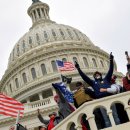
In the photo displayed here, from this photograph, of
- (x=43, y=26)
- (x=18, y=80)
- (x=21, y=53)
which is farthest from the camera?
(x=43, y=26)

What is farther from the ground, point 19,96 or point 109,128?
point 19,96

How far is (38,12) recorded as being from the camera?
89.9 metres

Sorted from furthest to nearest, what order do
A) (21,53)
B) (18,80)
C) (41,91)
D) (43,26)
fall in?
1. (43,26)
2. (21,53)
3. (18,80)
4. (41,91)

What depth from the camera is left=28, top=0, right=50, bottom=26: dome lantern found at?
88756 millimetres

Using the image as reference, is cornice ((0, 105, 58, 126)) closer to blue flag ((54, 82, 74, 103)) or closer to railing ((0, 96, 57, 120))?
railing ((0, 96, 57, 120))

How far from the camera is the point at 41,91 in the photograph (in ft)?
218

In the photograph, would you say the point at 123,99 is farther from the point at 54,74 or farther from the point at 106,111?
the point at 54,74

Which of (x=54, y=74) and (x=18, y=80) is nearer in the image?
(x=54, y=74)

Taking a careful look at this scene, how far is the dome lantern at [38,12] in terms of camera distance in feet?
291

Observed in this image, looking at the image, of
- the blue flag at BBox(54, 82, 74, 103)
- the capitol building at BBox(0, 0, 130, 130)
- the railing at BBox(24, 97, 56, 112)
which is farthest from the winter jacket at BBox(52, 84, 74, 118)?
the capitol building at BBox(0, 0, 130, 130)

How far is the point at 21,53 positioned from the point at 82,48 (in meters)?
10.4

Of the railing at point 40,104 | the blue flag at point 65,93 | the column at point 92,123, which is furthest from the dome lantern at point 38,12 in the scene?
the column at point 92,123

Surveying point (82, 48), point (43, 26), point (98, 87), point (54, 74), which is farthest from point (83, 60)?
point (98, 87)

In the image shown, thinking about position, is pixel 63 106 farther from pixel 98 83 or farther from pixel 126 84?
pixel 126 84
